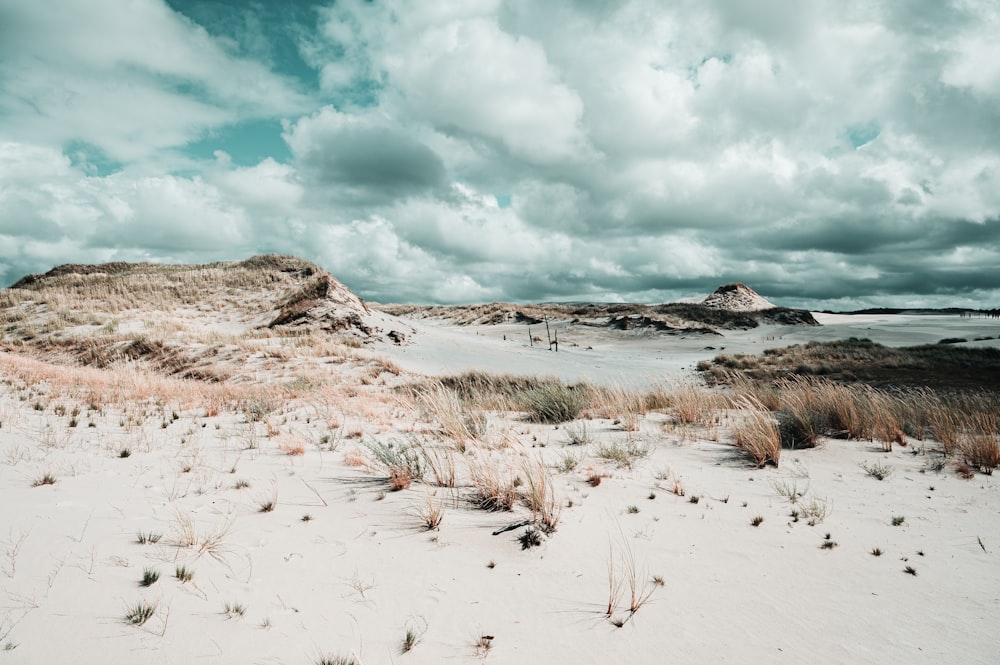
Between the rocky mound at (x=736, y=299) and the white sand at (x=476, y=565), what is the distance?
80036 mm

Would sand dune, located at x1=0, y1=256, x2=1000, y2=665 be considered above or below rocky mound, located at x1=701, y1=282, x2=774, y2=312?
below

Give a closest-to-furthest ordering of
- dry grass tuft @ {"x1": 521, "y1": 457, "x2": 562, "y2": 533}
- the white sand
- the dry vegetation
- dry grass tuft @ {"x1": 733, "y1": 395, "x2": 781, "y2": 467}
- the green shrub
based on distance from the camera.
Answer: the white sand
dry grass tuft @ {"x1": 521, "y1": 457, "x2": 562, "y2": 533}
dry grass tuft @ {"x1": 733, "y1": 395, "x2": 781, "y2": 467}
the green shrub
the dry vegetation

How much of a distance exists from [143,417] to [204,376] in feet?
39.3

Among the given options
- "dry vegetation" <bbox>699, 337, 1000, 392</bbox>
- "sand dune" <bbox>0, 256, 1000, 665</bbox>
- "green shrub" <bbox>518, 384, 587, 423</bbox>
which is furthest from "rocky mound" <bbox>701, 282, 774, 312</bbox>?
"sand dune" <bbox>0, 256, 1000, 665</bbox>

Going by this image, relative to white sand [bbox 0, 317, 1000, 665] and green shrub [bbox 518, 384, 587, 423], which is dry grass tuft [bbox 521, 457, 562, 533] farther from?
green shrub [bbox 518, 384, 587, 423]

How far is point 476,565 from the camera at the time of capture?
374 cm

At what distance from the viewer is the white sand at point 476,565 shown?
112 inches

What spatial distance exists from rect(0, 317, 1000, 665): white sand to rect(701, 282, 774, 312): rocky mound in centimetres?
8004

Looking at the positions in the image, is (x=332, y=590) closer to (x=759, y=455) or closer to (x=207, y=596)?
(x=207, y=596)

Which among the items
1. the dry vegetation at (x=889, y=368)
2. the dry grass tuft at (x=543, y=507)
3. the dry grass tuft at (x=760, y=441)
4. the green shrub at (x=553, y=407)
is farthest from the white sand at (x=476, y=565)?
the dry vegetation at (x=889, y=368)

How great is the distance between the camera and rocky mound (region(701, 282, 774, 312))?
7931cm

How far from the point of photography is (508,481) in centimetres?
541

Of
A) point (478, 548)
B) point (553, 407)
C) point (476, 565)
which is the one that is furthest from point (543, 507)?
point (553, 407)

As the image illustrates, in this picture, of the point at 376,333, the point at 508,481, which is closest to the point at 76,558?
the point at 508,481
